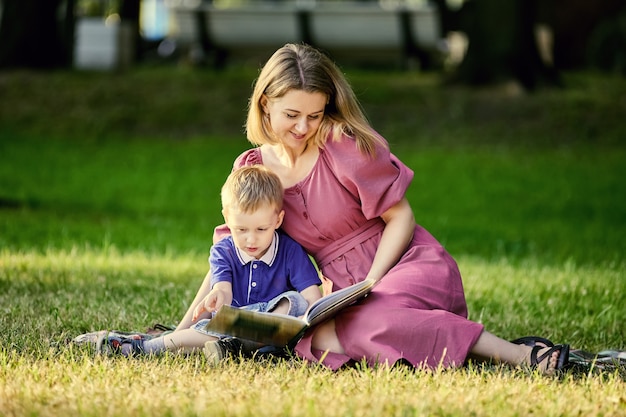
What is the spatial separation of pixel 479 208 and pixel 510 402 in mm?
8614

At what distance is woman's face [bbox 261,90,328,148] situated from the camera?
4500mm

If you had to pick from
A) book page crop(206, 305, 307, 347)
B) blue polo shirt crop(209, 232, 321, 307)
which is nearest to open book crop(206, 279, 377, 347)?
book page crop(206, 305, 307, 347)

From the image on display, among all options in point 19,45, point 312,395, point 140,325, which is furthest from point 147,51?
point 312,395

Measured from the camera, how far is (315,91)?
4.52 m

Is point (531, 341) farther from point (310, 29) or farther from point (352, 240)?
point (310, 29)

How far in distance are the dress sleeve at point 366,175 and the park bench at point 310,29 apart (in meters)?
14.2

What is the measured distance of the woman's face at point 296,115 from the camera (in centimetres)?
450

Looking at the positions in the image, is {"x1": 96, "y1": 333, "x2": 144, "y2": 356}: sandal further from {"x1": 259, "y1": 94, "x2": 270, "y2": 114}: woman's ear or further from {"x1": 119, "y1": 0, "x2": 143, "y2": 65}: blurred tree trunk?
{"x1": 119, "y1": 0, "x2": 143, "y2": 65}: blurred tree trunk

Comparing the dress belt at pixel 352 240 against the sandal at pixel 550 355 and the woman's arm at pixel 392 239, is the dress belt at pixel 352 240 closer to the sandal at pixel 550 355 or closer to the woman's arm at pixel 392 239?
the woman's arm at pixel 392 239

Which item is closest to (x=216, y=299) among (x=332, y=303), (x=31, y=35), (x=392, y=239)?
(x=332, y=303)

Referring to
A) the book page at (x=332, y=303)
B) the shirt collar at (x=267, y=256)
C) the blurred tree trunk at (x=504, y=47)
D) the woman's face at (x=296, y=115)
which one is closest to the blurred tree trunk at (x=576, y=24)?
the blurred tree trunk at (x=504, y=47)

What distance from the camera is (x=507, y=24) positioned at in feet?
51.4

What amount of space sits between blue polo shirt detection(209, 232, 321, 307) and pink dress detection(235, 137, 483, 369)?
0.16 meters

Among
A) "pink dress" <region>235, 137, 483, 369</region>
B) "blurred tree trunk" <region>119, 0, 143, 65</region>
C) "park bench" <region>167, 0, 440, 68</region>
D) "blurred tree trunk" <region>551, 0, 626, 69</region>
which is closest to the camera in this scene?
"pink dress" <region>235, 137, 483, 369</region>
